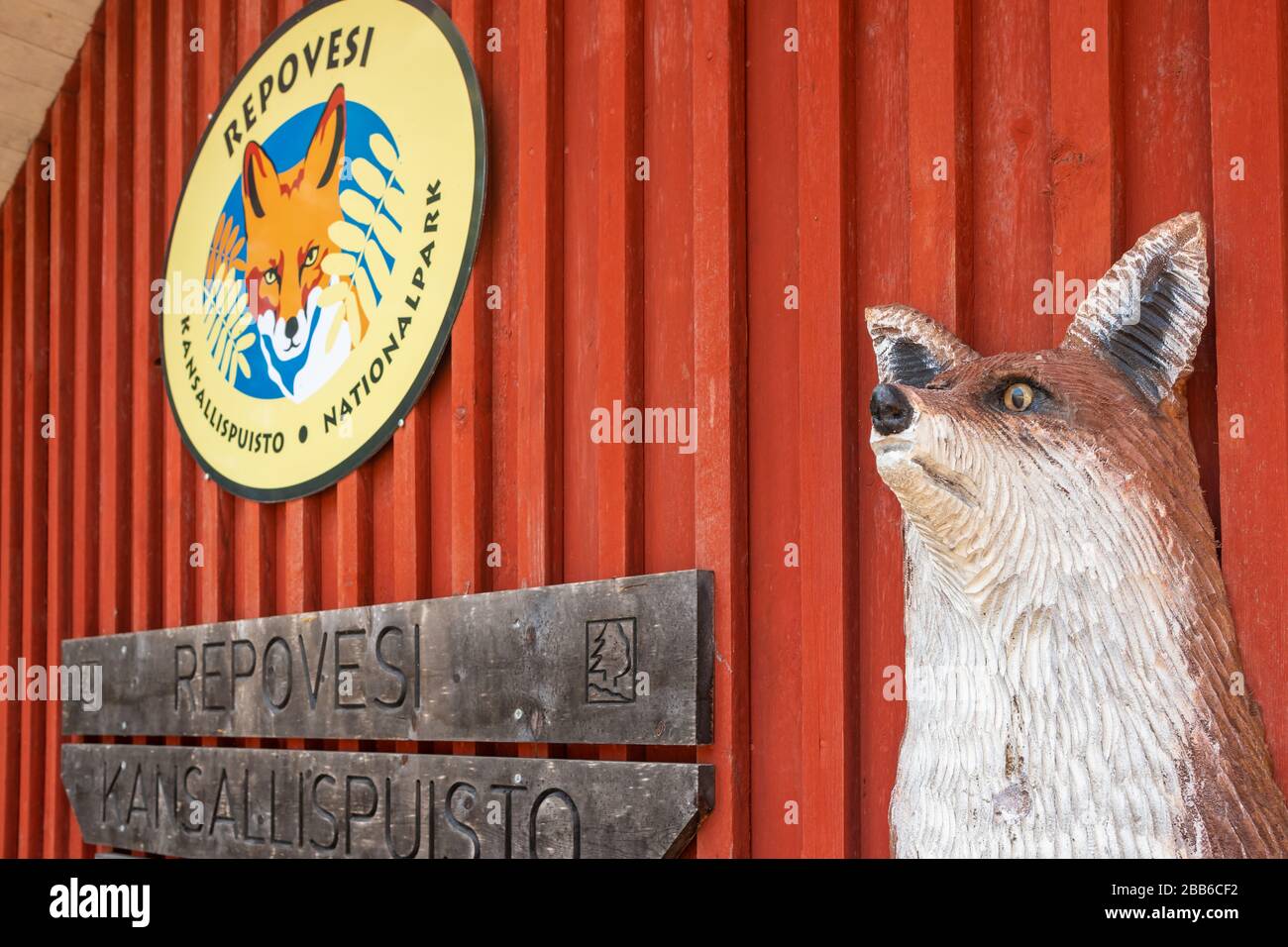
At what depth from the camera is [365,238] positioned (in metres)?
3.12

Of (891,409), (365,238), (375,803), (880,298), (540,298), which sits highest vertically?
(365,238)

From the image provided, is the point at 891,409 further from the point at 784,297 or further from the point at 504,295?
the point at 504,295

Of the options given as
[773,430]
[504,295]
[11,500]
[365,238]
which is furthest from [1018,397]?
[11,500]

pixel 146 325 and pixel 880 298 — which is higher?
pixel 146 325

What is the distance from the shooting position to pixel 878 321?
1.93 meters

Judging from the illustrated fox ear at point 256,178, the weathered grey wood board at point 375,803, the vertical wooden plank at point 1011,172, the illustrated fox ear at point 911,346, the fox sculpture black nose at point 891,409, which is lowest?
the weathered grey wood board at point 375,803

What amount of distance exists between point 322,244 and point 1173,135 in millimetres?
2100

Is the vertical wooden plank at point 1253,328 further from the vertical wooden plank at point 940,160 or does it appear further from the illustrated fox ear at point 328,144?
the illustrated fox ear at point 328,144

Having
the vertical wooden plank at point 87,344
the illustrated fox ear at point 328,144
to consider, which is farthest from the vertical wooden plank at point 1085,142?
the vertical wooden plank at point 87,344

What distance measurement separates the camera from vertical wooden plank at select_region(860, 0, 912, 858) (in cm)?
202

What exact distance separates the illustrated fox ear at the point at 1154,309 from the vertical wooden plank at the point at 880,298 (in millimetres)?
318

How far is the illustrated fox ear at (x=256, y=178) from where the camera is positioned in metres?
3.50

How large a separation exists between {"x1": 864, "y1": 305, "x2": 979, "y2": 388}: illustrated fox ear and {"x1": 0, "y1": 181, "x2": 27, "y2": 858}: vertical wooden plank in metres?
3.53
